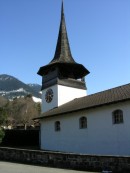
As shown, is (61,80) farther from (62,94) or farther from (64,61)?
(64,61)

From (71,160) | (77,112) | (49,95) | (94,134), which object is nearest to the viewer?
(71,160)

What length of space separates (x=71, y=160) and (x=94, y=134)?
7.81 metres

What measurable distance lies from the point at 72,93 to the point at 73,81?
141 centimetres

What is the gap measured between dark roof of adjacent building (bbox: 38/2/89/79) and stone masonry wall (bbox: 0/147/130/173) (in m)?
15.0

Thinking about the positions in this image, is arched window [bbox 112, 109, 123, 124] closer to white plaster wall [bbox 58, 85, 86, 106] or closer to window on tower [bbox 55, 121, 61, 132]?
window on tower [bbox 55, 121, 61, 132]

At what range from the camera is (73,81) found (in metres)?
32.1

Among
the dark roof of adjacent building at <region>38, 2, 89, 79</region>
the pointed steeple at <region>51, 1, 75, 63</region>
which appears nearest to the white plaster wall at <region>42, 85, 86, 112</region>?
the dark roof of adjacent building at <region>38, 2, 89, 79</region>

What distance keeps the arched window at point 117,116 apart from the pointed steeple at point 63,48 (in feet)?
43.7

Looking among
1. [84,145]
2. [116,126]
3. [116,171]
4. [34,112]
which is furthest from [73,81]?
[34,112]

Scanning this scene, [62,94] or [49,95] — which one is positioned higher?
[49,95]

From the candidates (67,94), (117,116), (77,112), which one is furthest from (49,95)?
(117,116)

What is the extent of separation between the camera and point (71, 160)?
572 inches

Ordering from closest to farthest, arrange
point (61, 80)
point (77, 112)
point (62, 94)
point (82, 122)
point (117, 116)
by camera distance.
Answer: point (117, 116), point (82, 122), point (77, 112), point (62, 94), point (61, 80)

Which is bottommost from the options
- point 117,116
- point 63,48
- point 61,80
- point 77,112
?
point 117,116
